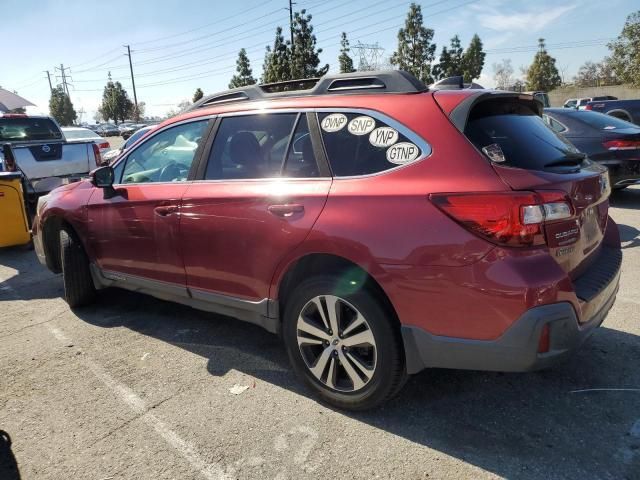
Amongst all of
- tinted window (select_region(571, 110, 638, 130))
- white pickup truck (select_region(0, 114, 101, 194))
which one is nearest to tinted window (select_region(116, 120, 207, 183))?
white pickup truck (select_region(0, 114, 101, 194))

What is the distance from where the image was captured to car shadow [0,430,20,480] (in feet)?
7.66

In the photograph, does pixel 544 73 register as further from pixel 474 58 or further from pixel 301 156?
pixel 301 156

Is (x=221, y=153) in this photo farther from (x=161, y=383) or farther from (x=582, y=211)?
(x=582, y=211)

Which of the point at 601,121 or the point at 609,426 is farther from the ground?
the point at 601,121

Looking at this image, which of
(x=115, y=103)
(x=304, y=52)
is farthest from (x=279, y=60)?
(x=115, y=103)

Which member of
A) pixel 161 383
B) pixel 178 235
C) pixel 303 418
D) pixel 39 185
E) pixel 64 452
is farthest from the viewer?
pixel 39 185

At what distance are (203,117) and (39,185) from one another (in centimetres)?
561

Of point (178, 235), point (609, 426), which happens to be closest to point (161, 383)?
point (178, 235)

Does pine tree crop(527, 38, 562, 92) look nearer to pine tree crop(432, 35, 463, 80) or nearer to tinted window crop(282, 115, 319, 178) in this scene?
pine tree crop(432, 35, 463, 80)

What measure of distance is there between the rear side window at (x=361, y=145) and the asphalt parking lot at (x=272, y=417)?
Result: 1413mm

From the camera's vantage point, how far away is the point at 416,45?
A: 1897 inches

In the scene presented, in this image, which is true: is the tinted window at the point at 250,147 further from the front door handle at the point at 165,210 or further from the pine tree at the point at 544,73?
the pine tree at the point at 544,73

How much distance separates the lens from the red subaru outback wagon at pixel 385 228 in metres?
2.21

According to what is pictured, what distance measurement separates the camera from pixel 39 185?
25.6 ft
